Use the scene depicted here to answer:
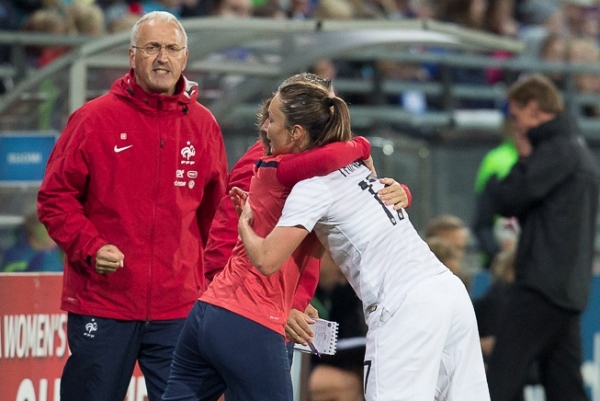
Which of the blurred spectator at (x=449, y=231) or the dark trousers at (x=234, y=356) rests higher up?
the dark trousers at (x=234, y=356)

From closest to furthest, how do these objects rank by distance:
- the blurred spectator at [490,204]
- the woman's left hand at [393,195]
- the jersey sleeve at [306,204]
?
the jersey sleeve at [306,204] → the woman's left hand at [393,195] → the blurred spectator at [490,204]

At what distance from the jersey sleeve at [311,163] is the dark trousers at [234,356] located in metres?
0.57

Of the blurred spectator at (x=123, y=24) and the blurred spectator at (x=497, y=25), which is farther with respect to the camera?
the blurred spectator at (x=497, y=25)

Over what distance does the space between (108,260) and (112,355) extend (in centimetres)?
47

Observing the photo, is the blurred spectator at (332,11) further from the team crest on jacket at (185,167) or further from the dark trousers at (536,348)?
the team crest on jacket at (185,167)

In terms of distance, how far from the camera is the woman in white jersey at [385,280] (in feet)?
15.7

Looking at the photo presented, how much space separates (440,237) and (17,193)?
116 inches

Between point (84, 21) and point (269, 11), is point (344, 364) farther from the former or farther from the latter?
point (269, 11)

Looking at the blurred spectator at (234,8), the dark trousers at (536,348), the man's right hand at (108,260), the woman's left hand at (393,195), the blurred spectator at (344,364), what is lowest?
the blurred spectator at (344,364)

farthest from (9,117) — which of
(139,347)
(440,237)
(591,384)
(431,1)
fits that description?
(431,1)

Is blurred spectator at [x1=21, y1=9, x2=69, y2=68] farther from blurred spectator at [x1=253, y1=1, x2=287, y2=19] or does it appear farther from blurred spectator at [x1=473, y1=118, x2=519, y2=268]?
blurred spectator at [x1=473, y1=118, x2=519, y2=268]

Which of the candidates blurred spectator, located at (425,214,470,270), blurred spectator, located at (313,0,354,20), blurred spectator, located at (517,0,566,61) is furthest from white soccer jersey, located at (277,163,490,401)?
blurred spectator, located at (517,0,566,61)

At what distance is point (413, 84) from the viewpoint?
12547mm

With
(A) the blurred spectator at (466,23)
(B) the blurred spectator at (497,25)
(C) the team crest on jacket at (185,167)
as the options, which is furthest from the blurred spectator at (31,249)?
(B) the blurred spectator at (497,25)
